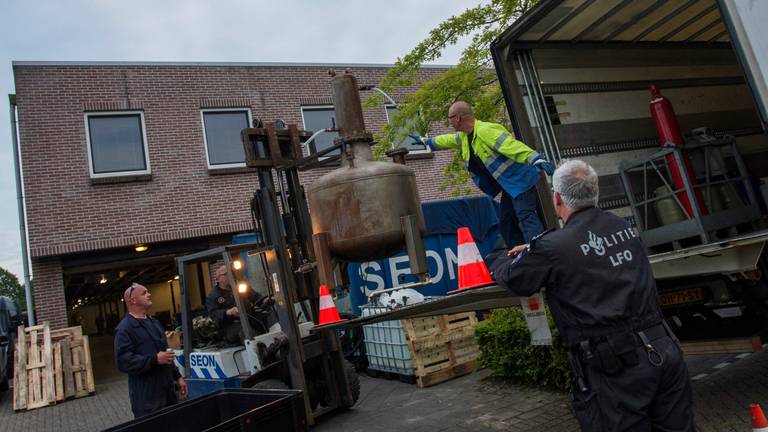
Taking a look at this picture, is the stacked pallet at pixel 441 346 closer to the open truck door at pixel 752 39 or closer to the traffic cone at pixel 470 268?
the traffic cone at pixel 470 268

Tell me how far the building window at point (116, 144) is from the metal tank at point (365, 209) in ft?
33.9

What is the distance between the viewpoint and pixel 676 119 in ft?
22.0

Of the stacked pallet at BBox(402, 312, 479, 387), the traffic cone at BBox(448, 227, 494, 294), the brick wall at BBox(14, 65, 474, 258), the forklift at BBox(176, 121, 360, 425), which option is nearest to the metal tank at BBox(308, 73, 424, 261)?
the traffic cone at BBox(448, 227, 494, 294)

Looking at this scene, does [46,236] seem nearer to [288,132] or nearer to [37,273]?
[37,273]

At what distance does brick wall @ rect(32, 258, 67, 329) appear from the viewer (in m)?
12.4

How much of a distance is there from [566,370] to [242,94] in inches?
476

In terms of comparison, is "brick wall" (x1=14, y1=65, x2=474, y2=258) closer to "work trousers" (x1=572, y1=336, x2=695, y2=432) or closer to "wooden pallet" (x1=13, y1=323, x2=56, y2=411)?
"wooden pallet" (x1=13, y1=323, x2=56, y2=411)

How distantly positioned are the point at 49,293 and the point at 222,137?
5653 mm

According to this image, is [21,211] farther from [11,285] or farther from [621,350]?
[11,285]

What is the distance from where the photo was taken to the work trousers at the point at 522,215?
16.1 ft

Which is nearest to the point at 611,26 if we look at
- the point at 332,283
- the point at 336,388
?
the point at 332,283

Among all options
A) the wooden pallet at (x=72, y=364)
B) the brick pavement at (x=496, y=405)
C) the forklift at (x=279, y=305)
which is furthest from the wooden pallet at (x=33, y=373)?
the forklift at (x=279, y=305)

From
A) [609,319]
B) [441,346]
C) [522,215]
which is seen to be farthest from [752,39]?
[441,346]

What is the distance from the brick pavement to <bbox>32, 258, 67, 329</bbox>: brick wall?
375 cm
